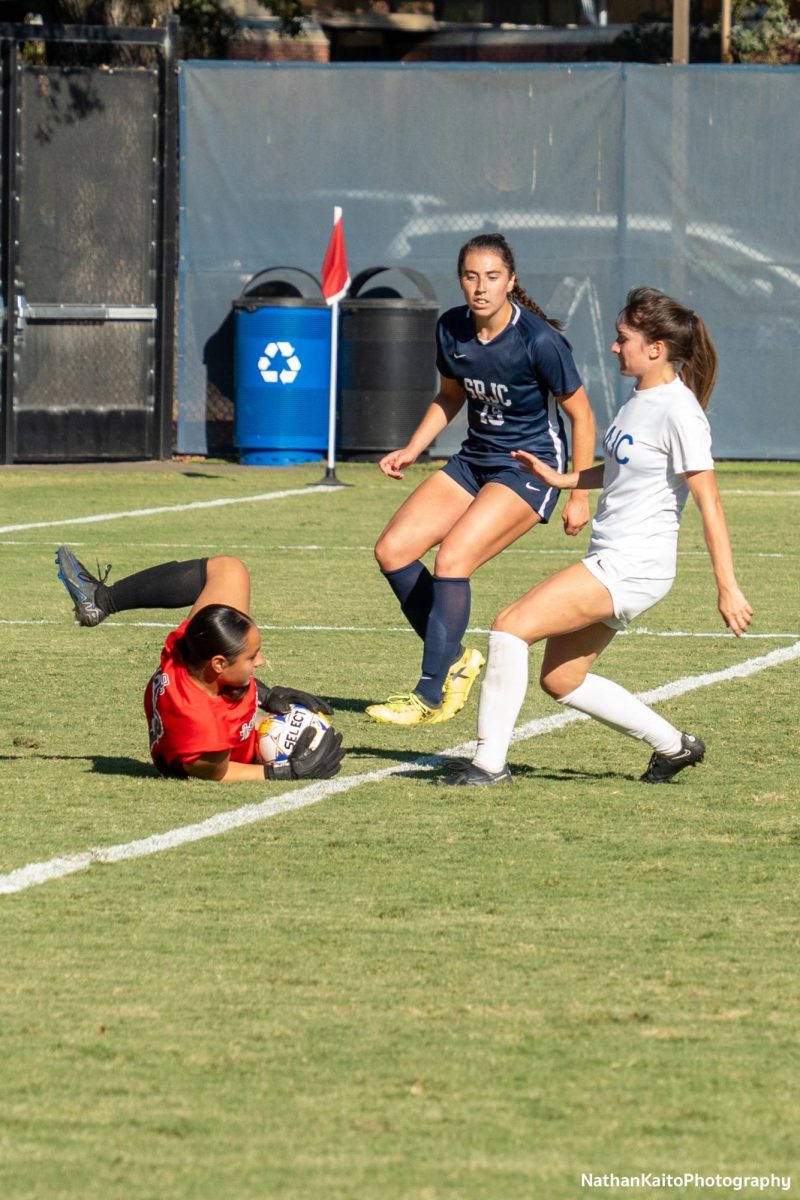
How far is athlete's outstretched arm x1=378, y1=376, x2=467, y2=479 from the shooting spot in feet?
28.3

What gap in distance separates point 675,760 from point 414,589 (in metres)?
2.03

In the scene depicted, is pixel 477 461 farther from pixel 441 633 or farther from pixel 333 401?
pixel 333 401

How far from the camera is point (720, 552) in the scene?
21.0 feet

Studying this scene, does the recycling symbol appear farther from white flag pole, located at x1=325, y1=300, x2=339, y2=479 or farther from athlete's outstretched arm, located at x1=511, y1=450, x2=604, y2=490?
athlete's outstretched arm, located at x1=511, y1=450, x2=604, y2=490

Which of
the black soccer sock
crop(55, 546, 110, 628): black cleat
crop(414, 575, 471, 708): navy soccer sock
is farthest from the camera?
crop(414, 575, 471, 708): navy soccer sock

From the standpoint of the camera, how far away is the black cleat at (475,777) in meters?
6.96

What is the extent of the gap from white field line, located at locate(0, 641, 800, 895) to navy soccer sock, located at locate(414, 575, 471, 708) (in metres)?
0.39

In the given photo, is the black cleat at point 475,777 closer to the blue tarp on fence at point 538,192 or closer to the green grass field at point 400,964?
the green grass field at point 400,964

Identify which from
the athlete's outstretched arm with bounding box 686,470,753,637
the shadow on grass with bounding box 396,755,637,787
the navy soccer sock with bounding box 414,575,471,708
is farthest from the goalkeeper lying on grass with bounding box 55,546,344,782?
the athlete's outstretched arm with bounding box 686,470,753,637

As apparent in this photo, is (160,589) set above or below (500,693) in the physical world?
above

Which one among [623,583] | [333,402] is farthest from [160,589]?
[333,402]

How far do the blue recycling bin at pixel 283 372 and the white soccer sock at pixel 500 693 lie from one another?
1302 cm

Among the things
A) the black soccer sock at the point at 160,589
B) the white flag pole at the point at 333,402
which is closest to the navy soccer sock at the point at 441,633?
the black soccer sock at the point at 160,589

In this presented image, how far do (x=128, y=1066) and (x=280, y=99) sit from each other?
17.1 m
